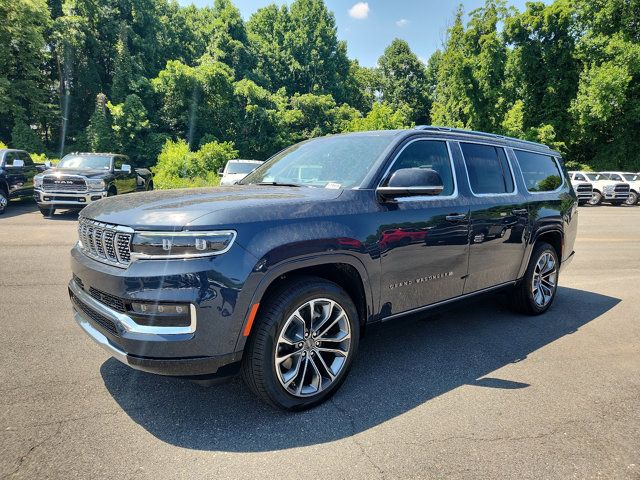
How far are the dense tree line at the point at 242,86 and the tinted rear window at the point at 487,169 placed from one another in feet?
82.7

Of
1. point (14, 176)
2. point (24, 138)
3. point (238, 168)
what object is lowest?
point (14, 176)

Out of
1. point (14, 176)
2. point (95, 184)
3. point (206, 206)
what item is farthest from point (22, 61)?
point (206, 206)

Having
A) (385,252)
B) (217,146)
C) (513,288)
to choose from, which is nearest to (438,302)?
(385,252)

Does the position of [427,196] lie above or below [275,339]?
above

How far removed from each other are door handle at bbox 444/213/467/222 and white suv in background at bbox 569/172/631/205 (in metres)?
24.5

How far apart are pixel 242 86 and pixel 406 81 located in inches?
1234

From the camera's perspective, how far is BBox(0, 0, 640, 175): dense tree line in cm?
3073

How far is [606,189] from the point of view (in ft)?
78.6

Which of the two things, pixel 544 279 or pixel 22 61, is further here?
pixel 22 61

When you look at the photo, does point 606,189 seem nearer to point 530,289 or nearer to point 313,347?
point 530,289

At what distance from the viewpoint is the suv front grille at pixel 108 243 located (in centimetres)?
254

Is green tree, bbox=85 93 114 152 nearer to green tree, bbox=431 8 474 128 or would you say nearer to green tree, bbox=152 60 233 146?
green tree, bbox=152 60 233 146

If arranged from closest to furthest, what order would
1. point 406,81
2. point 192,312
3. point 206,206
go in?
point 192,312 < point 206,206 < point 406,81

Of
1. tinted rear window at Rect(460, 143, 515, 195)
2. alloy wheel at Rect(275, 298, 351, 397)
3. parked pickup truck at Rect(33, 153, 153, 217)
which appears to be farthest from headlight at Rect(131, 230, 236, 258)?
parked pickup truck at Rect(33, 153, 153, 217)
